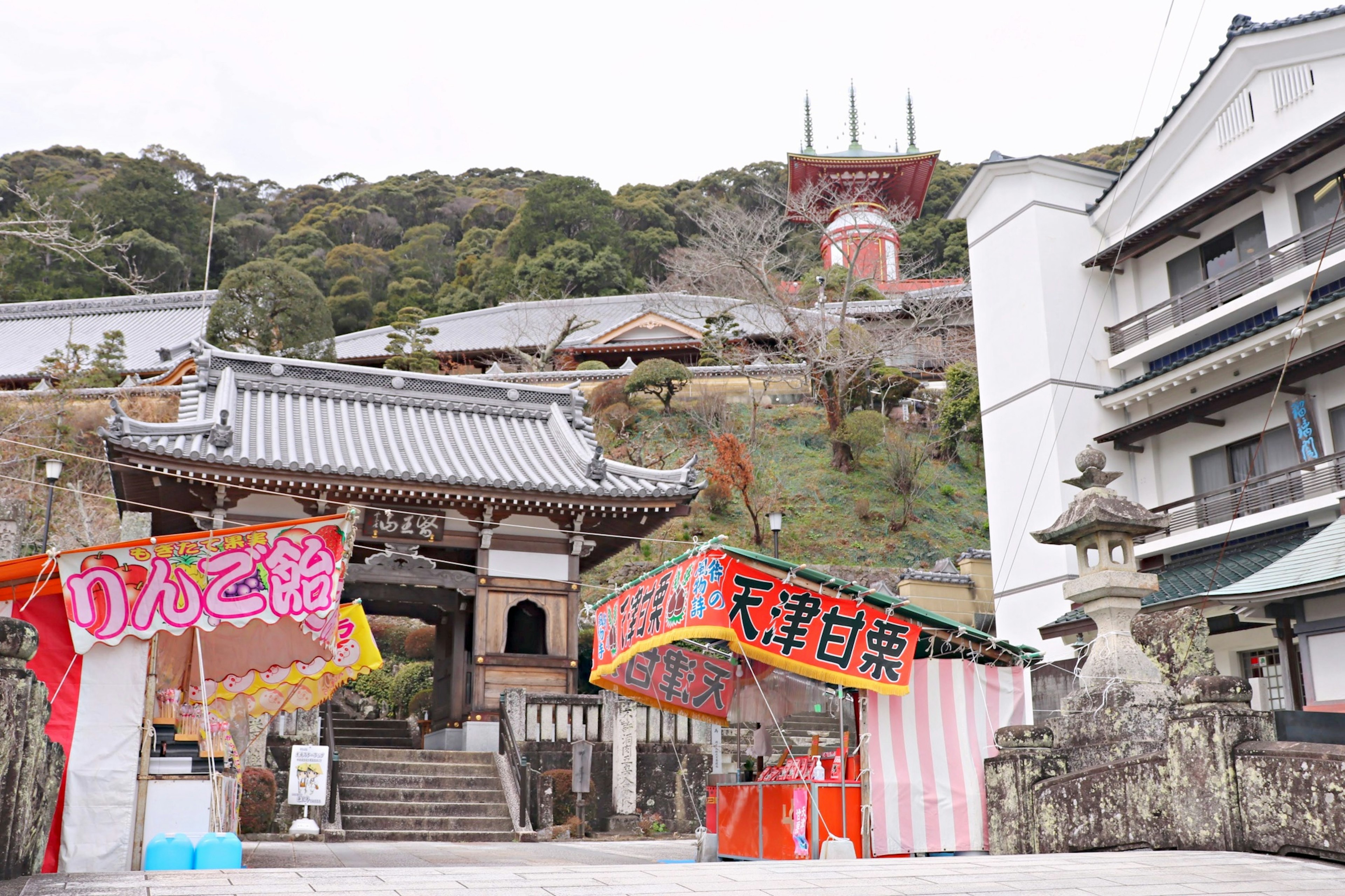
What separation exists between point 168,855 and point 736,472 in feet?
73.0

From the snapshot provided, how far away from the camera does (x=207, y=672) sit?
11.4m

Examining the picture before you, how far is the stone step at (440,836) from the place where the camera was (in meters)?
14.5

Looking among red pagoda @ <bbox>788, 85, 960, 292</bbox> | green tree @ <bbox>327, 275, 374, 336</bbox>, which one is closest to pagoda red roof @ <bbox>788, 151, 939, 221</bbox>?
red pagoda @ <bbox>788, 85, 960, 292</bbox>

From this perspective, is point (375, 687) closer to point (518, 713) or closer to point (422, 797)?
point (518, 713)

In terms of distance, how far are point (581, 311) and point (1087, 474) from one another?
1483 inches

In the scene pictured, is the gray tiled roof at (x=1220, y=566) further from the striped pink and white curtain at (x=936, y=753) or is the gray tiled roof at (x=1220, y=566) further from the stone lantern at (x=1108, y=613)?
the striped pink and white curtain at (x=936, y=753)

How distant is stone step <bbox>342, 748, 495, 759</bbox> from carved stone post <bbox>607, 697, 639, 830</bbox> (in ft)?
6.58

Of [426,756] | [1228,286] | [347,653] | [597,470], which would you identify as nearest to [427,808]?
[426,756]

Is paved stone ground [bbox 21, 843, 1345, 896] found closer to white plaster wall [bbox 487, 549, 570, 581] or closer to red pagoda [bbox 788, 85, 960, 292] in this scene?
white plaster wall [bbox 487, 549, 570, 581]

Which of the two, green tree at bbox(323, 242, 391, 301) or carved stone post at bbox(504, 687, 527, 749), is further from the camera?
green tree at bbox(323, 242, 391, 301)

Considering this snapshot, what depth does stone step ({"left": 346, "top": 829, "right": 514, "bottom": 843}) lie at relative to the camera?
47.5 feet

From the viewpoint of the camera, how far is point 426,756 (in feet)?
55.4

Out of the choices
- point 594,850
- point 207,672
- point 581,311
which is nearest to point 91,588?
point 207,672

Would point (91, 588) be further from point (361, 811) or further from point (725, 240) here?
point (725, 240)
